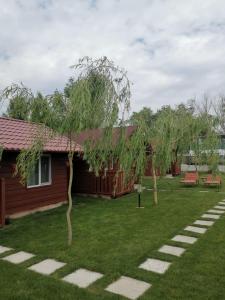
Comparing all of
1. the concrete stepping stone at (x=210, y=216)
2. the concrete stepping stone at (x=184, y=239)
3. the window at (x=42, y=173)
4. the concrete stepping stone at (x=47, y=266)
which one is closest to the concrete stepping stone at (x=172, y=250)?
the concrete stepping stone at (x=184, y=239)

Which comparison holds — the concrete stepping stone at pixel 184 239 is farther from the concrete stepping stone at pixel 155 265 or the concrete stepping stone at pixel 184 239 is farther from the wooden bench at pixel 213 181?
the wooden bench at pixel 213 181

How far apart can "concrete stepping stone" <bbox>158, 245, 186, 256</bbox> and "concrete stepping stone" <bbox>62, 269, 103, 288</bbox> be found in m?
1.55

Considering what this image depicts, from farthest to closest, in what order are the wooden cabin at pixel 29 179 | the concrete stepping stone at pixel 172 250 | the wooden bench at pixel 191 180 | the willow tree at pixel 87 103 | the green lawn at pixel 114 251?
the wooden bench at pixel 191 180, the wooden cabin at pixel 29 179, the concrete stepping stone at pixel 172 250, the willow tree at pixel 87 103, the green lawn at pixel 114 251

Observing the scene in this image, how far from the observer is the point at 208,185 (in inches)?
596

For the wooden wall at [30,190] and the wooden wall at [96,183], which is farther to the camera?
the wooden wall at [96,183]

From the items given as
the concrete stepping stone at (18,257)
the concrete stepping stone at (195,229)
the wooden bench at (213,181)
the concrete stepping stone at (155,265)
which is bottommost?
the concrete stepping stone at (18,257)

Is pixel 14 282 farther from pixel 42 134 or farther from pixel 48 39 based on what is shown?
pixel 48 39

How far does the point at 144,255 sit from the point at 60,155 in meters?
6.21

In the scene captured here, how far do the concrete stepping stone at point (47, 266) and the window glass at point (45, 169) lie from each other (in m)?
5.06

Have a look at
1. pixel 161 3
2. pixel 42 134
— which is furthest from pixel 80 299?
pixel 161 3

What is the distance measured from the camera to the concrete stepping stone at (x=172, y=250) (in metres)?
4.99

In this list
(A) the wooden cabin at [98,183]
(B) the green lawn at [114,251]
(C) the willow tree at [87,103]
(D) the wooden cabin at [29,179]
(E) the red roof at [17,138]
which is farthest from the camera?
(A) the wooden cabin at [98,183]

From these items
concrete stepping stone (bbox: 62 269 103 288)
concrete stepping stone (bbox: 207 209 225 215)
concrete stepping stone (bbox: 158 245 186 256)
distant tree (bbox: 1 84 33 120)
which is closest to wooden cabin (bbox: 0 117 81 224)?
distant tree (bbox: 1 84 33 120)

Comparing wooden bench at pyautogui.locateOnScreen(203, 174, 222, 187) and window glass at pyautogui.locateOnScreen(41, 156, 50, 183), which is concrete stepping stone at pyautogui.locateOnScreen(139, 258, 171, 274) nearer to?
window glass at pyautogui.locateOnScreen(41, 156, 50, 183)
